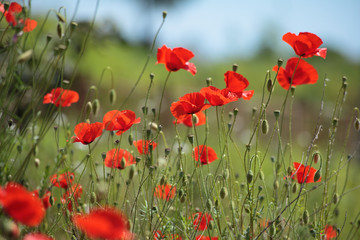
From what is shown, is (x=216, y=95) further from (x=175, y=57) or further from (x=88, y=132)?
(x=88, y=132)

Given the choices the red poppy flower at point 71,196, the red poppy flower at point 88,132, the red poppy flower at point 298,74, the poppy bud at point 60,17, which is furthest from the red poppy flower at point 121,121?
the red poppy flower at point 298,74

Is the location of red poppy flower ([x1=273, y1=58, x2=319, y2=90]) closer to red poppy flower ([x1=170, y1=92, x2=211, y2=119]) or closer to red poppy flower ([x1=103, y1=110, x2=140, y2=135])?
red poppy flower ([x1=170, y1=92, x2=211, y2=119])

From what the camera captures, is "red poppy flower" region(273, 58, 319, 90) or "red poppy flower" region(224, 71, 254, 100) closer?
"red poppy flower" region(224, 71, 254, 100)

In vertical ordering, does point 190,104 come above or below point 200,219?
above

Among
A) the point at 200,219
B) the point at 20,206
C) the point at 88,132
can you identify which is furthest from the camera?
the point at 200,219

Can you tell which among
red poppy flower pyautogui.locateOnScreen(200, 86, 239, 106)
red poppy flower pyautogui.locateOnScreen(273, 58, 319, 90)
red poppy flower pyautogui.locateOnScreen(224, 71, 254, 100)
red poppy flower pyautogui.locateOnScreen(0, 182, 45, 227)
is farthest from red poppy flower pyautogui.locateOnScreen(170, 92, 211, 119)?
red poppy flower pyautogui.locateOnScreen(0, 182, 45, 227)

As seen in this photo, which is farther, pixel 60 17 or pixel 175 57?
pixel 175 57

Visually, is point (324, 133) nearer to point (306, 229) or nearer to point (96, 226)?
point (306, 229)

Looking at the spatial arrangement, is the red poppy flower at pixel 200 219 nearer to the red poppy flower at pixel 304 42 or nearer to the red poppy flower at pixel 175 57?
the red poppy flower at pixel 175 57

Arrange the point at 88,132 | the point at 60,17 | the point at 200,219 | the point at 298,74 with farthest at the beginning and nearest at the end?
the point at 298,74 → the point at 200,219 → the point at 88,132 → the point at 60,17

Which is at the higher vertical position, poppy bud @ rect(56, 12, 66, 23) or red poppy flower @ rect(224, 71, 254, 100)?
poppy bud @ rect(56, 12, 66, 23)

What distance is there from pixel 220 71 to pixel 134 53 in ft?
15.8

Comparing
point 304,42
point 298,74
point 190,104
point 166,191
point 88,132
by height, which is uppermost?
point 304,42

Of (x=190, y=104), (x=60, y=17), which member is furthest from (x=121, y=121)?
(x=60, y=17)
